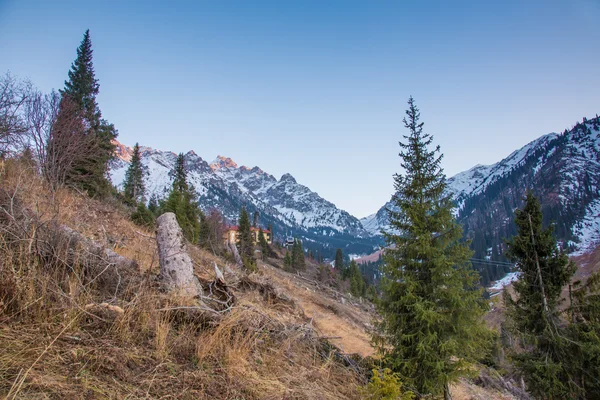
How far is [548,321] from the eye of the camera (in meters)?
12.5

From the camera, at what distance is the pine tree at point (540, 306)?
1189cm

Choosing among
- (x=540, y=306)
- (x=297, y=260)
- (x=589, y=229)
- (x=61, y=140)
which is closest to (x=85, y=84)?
(x=61, y=140)

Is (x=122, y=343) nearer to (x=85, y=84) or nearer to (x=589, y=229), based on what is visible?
(x=85, y=84)

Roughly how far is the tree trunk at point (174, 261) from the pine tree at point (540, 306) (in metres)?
14.7

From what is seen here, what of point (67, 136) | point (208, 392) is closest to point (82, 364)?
point (208, 392)

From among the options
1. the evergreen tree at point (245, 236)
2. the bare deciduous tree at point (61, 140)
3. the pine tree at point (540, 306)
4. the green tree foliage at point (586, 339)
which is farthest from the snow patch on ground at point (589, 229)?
the bare deciduous tree at point (61, 140)

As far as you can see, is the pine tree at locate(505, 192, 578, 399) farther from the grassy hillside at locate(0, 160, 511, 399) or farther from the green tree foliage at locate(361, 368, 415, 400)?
the green tree foliage at locate(361, 368, 415, 400)

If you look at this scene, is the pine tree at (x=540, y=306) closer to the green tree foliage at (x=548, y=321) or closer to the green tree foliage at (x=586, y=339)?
the green tree foliage at (x=548, y=321)

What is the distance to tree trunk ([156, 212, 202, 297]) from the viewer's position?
4.03 m

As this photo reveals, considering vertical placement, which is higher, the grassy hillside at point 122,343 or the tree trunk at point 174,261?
the tree trunk at point 174,261

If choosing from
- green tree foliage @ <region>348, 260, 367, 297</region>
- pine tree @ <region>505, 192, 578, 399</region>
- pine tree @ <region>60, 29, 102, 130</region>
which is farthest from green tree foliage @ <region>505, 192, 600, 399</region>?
green tree foliage @ <region>348, 260, 367, 297</region>

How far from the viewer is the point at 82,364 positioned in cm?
212

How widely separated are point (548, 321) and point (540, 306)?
24.5 inches

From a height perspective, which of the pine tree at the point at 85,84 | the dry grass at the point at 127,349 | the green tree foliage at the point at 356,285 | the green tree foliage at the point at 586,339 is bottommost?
the green tree foliage at the point at 356,285
